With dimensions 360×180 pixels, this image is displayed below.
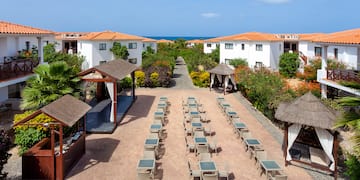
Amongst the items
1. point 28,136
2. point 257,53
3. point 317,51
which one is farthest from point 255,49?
point 28,136

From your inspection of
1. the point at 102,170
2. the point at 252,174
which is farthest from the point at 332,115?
the point at 102,170

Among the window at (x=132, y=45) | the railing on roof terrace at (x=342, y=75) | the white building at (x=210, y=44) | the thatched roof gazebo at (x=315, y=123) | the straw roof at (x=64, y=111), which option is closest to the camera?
the straw roof at (x=64, y=111)

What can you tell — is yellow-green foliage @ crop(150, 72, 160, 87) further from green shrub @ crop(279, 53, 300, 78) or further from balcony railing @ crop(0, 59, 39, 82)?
green shrub @ crop(279, 53, 300, 78)

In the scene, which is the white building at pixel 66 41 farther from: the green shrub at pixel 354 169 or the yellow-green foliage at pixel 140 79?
the green shrub at pixel 354 169

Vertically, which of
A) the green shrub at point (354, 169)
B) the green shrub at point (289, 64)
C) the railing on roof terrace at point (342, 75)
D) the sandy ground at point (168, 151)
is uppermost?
the green shrub at point (289, 64)

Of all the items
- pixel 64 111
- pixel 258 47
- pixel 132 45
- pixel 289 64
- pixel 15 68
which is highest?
pixel 132 45

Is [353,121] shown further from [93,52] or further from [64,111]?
[93,52]

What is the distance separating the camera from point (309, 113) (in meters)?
13.1

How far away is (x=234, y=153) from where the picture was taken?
1549 centimetres

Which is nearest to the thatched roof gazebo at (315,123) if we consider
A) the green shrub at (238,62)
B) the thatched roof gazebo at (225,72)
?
the thatched roof gazebo at (225,72)

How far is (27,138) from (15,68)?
26.5ft

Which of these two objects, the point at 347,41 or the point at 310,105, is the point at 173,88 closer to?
the point at 347,41

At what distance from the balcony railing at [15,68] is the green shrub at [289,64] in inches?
1208

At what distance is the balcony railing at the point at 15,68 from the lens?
1984 cm
